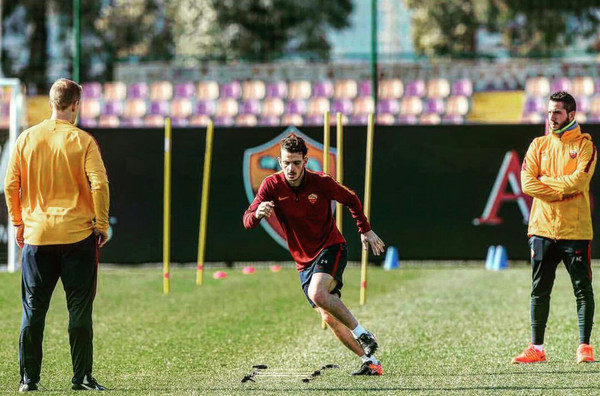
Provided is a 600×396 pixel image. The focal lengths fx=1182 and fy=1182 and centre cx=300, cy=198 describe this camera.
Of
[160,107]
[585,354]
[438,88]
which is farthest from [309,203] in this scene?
[160,107]

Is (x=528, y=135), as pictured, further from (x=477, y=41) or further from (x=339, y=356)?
(x=477, y=41)

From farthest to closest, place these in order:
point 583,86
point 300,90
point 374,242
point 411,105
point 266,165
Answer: point 300,90 → point 411,105 → point 583,86 → point 266,165 → point 374,242

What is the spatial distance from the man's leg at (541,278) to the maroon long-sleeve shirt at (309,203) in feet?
4.89

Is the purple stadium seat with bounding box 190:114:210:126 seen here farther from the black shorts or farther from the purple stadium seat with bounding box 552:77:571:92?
the black shorts

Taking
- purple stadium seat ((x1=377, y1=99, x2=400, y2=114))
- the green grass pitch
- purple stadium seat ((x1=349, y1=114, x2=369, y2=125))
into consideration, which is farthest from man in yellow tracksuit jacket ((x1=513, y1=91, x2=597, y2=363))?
purple stadium seat ((x1=377, y1=99, x2=400, y2=114))

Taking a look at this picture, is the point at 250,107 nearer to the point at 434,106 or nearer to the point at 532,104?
the point at 434,106

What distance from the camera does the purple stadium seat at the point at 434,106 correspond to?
26609 millimetres

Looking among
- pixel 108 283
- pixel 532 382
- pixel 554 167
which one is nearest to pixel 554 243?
pixel 554 167

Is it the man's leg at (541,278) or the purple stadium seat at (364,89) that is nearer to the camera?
the man's leg at (541,278)

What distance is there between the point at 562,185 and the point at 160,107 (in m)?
19.9

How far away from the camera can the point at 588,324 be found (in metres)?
8.80

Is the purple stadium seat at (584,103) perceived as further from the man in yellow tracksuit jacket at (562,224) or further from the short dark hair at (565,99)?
the short dark hair at (565,99)

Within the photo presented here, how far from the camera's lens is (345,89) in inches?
1070

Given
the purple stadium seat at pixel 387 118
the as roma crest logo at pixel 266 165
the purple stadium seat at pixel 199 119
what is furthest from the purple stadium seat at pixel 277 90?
the as roma crest logo at pixel 266 165
